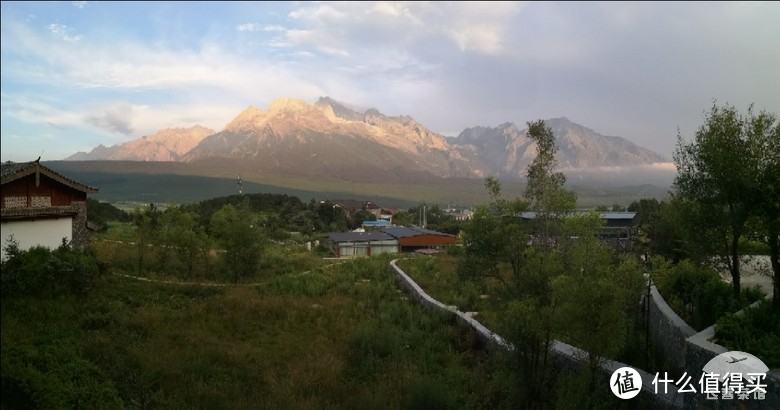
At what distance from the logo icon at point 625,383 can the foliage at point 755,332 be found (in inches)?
50.8

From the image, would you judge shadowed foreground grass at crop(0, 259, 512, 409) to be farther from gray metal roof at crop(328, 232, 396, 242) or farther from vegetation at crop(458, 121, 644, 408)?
gray metal roof at crop(328, 232, 396, 242)

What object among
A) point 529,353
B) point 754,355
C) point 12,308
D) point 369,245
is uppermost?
point 12,308

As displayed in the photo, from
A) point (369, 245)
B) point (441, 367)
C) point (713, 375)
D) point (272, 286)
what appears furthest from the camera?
point (369, 245)

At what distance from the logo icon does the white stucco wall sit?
1034 centimetres

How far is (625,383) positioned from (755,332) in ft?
6.23

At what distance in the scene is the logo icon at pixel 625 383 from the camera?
24.2 feet

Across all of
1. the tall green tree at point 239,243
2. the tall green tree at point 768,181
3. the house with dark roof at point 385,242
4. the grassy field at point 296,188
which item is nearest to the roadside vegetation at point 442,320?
the tall green tree at point 768,181

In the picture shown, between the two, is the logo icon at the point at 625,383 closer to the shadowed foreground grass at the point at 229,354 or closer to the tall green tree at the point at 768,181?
the shadowed foreground grass at the point at 229,354

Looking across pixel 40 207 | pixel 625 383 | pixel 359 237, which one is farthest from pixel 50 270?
pixel 359 237

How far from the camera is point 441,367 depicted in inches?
454

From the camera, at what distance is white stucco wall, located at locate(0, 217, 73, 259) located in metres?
10.5

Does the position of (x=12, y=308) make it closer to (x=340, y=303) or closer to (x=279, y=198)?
(x=340, y=303)

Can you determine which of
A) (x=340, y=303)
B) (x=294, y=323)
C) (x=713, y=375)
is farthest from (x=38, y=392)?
(x=340, y=303)

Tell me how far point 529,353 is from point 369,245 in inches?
1720
